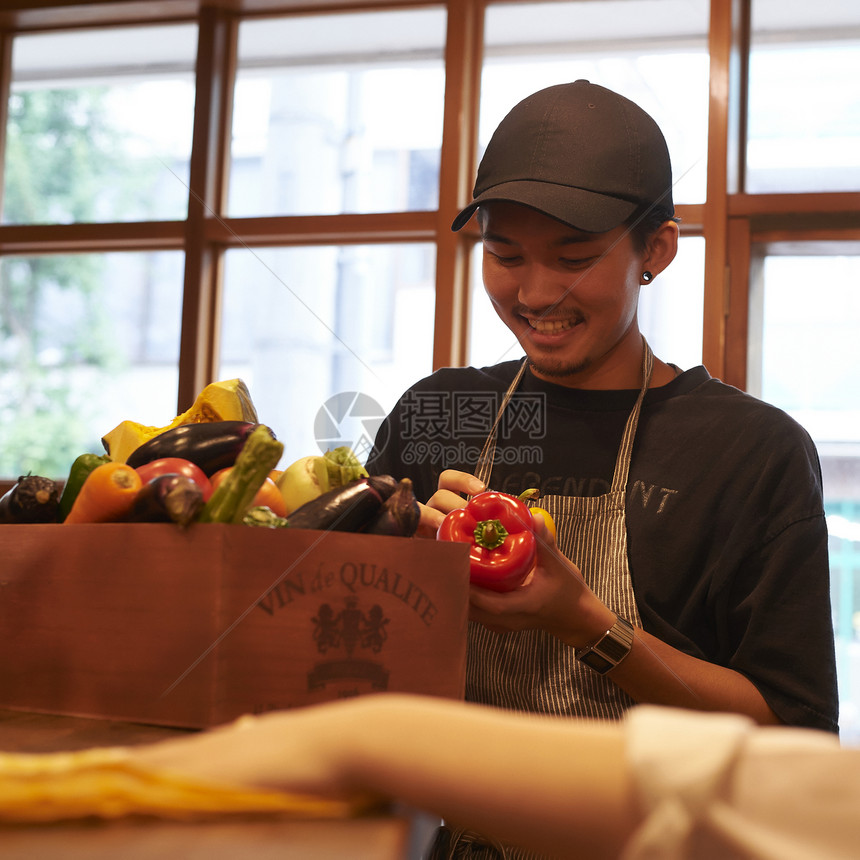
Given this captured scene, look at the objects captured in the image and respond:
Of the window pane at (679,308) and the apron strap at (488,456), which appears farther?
the window pane at (679,308)

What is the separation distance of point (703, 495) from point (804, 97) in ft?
5.79

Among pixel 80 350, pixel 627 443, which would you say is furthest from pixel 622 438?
→ pixel 80 350

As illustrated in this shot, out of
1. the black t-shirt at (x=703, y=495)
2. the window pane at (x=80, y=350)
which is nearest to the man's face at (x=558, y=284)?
the black t-shirt at (x=703, y=495)

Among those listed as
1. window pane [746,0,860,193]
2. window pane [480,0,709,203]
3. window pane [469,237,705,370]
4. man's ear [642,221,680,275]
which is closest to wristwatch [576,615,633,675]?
man's ear [642,221,680,275]

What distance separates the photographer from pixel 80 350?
3061 millimetres

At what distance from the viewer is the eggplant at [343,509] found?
0.86m

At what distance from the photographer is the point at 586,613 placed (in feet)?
3.56

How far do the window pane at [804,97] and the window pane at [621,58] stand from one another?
0.57 ft

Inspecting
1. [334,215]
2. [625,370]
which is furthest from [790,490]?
[334,215]

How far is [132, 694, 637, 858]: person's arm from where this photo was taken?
0.43 meters

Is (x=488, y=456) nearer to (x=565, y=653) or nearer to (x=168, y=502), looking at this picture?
(x=565, y=653)

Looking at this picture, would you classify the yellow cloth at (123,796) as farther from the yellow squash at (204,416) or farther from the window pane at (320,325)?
the window pane at (320,325)

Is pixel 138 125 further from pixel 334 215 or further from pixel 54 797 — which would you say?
pixel 54 797

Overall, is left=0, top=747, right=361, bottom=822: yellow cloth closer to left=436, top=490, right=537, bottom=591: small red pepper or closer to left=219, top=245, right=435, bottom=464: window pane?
left=436, top=490, right=537, bottom=591: small red pepper
